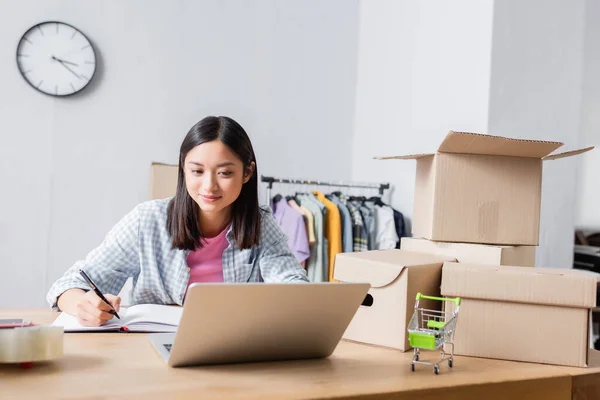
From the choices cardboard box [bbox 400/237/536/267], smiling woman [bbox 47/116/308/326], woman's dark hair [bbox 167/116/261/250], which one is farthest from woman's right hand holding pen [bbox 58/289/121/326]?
cardboard box [bbox 400/237/536/267]

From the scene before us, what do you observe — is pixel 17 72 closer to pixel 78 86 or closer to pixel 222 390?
pixel 78 86

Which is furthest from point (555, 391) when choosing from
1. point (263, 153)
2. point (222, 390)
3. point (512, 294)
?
point (263, 153)

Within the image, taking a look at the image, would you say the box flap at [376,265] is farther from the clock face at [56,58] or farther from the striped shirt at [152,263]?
the clock face at [56,58]

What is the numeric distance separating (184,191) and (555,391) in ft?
3.17

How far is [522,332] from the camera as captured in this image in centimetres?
122

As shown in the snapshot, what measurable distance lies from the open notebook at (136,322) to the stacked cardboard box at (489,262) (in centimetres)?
38

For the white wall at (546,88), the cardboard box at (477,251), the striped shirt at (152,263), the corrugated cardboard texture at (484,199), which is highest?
the white wall at (546,88)

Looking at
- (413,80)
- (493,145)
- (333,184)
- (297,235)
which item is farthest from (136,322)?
(413,80)

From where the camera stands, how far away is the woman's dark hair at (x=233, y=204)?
1545mm

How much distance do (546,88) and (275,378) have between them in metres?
2.44

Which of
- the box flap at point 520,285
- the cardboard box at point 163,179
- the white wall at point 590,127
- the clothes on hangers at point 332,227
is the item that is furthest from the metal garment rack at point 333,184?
the box flap at point 520,285

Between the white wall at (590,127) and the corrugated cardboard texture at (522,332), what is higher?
the white wall at (590,127)

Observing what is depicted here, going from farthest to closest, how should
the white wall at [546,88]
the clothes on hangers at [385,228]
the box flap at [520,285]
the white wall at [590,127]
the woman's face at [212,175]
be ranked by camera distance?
the white wall at [590,127] < the clothes on hangers at [385,228] < the white wall at [546,88] < the woman's face at [212,175] < the box flap at [520,285]

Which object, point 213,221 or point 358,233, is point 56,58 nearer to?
point 358,233
